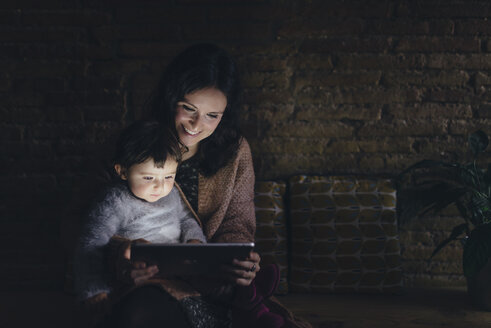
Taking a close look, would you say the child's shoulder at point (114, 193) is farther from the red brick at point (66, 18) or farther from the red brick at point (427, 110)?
the red brick at point (427, 110)

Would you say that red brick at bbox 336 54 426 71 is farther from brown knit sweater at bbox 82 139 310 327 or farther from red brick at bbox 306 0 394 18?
brown knit sweater at bbox 82 139 310 327

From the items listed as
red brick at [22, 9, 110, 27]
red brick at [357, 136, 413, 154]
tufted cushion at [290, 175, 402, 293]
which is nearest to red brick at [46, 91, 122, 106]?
red brick at [22, 9, 110, 27]

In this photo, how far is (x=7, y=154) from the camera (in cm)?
220

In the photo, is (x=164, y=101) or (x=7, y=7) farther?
(x=7, y=7)

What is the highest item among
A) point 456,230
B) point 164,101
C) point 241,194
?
point 164,101

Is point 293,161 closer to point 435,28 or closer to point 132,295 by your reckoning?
A: point 435,28

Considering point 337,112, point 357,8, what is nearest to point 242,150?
point 337,112

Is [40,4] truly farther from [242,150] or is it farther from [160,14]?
[242,150]

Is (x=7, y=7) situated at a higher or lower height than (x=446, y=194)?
higher

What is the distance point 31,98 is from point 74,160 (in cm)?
41

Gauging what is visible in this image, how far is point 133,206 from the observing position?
1383mm

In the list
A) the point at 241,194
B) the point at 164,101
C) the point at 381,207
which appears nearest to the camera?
the point at 164,101

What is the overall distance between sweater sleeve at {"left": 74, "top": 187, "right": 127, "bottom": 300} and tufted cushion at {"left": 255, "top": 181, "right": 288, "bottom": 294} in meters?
0.90

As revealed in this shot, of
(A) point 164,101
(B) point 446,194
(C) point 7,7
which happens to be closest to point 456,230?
(B) point 446,194
